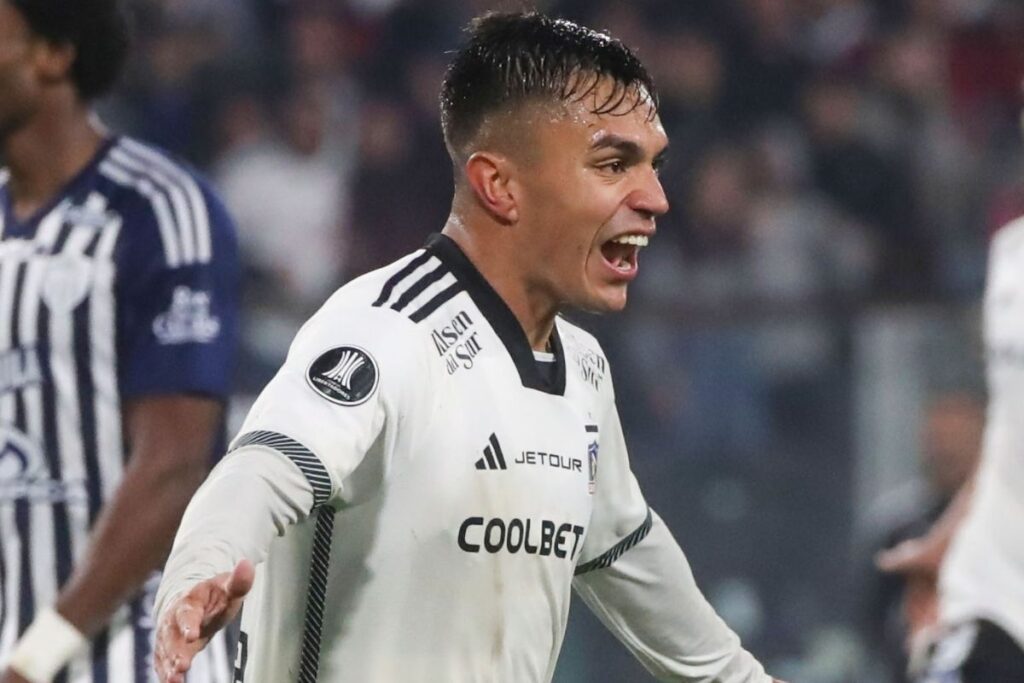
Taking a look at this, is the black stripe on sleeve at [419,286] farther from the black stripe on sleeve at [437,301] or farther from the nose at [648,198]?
the nose at [648,198]

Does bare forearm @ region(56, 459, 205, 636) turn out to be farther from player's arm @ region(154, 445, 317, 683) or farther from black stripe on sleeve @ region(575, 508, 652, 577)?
player's arm @ region(154, 445, 317, 683)

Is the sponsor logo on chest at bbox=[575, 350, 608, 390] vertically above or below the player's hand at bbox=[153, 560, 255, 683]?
above

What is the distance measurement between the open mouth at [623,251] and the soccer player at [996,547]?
5.01 ft

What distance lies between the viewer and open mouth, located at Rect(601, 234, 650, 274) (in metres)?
3.26

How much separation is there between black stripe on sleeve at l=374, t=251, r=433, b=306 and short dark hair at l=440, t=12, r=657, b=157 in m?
0.22

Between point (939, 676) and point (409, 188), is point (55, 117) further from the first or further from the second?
point (409, 188)

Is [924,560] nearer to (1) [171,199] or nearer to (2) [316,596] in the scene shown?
(1) [171,199]

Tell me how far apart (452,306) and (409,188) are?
19.5 ft

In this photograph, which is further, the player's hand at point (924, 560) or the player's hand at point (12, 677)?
the player's hand at point (924, 560)

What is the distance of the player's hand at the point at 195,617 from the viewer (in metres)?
2.36

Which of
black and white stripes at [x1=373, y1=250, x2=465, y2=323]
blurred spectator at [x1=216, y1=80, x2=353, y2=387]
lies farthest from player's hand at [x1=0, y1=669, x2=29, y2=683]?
blurred spectator at [x1=216, y1=80, x2=353, y2=387]

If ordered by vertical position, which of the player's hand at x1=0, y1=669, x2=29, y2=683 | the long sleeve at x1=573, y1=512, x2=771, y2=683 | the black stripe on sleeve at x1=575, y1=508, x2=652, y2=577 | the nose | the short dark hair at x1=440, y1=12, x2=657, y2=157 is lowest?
the player's hand at x1=0, y1=669, x2=29, y2=683

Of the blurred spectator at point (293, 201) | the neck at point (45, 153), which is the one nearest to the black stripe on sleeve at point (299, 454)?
the neck at point (45, 153)

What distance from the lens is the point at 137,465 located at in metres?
3.78
